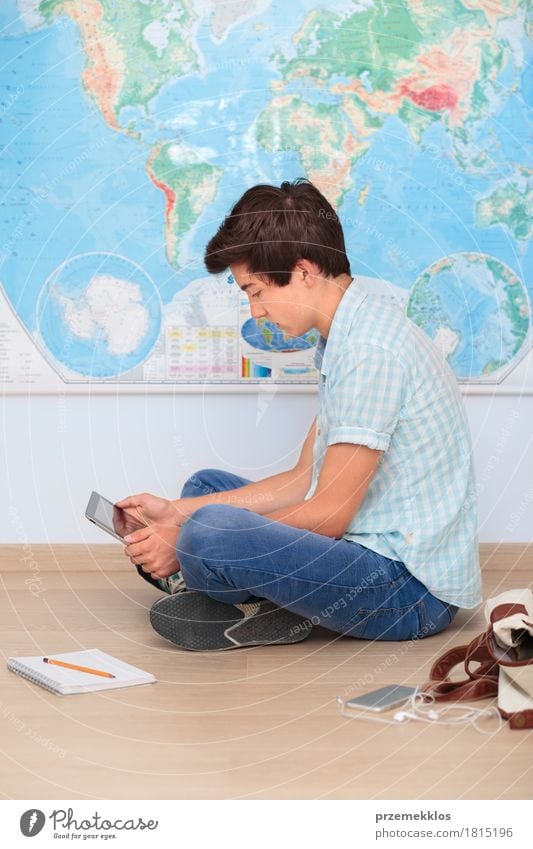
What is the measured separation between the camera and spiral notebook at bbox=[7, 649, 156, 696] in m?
1.77

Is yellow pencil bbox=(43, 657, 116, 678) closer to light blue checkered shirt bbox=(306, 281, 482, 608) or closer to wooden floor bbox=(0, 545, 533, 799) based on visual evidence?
wooden floor bbox=(0, 545, 533, 799)

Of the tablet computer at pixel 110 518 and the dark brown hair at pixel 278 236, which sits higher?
the dark brown hair at pixel 278 236

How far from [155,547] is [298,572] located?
0.99 ft

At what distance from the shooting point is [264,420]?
9.02 feet

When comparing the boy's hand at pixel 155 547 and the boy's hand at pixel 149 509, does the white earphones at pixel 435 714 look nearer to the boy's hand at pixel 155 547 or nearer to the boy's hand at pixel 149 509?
the boy's hand at pixel 155 547

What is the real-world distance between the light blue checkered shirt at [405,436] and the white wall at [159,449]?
2.32 feet

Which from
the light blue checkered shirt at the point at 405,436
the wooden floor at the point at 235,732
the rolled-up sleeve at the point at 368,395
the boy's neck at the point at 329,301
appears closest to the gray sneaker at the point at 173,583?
the wooden floor at the point at 235,732

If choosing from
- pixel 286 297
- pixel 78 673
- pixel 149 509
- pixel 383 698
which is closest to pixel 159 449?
pixel 149 509

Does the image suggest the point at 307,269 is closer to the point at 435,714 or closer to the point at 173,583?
the point at 173,583

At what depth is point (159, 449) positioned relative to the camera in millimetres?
2775

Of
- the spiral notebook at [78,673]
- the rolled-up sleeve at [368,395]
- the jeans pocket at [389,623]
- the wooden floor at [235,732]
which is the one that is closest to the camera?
the wooden floor at [235,732]

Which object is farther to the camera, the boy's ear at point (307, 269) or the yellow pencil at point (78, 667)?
the boy's ear at point (307, 269)

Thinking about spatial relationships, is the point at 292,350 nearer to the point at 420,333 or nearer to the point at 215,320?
the point at 215,320

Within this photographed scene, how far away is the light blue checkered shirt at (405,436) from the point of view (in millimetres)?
1896
